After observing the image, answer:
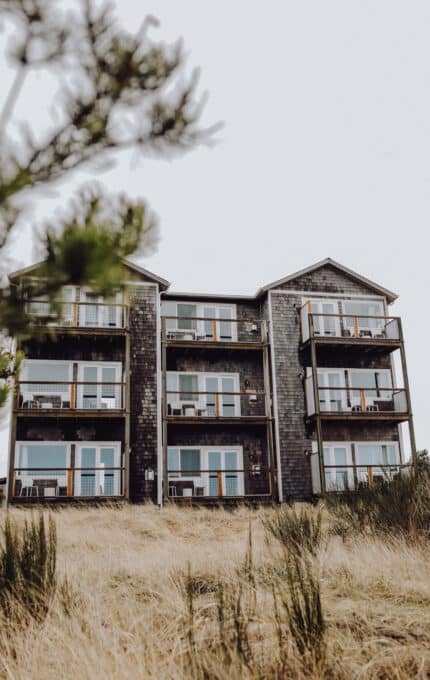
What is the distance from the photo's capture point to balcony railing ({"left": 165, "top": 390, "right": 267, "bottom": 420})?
75.3 ft

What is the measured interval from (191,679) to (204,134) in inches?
126

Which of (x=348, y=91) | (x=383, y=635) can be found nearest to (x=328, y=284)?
(x=348, y=91)

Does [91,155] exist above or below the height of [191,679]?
above

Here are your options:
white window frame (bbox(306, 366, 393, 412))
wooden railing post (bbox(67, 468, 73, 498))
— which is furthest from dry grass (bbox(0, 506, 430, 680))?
white window frame (bbox(306, 366, 393, 412))

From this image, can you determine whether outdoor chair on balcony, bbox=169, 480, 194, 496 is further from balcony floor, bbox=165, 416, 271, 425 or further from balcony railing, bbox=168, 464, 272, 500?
balcony floor, bbox=165, 416, 271, 425

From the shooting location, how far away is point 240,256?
1725 inches

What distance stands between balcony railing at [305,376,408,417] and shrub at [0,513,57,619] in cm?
1649

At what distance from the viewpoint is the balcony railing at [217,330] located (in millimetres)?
24203

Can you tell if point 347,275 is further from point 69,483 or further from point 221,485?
point 69,483

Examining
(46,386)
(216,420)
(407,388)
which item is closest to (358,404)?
(407,388)

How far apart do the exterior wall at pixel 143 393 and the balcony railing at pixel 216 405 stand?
0.78 meters

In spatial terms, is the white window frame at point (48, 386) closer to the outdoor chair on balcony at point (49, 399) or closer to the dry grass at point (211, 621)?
the outdoor chair on balcony at point (49, 399)

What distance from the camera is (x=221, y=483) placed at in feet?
73.1

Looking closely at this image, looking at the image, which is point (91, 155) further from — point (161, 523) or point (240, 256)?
point (240, 256)
